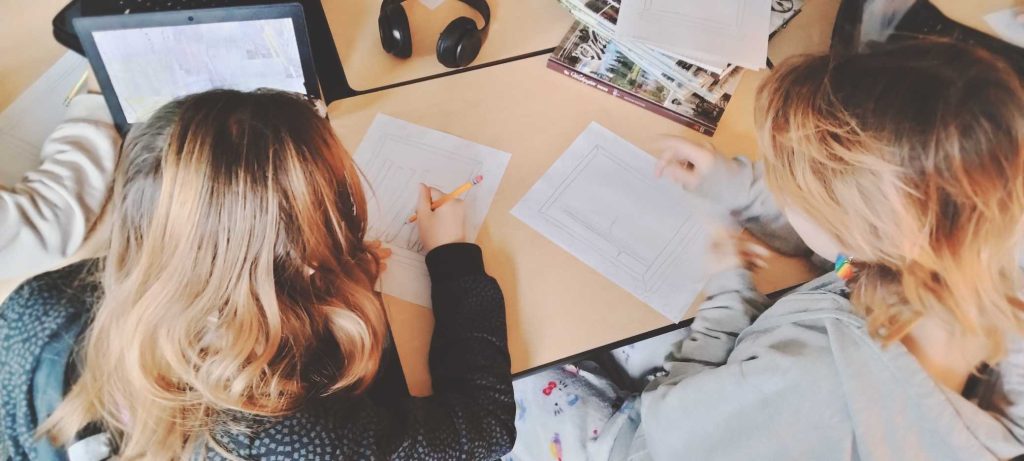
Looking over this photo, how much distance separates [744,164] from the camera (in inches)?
41.0

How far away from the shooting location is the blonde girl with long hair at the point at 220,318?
2.27 feet

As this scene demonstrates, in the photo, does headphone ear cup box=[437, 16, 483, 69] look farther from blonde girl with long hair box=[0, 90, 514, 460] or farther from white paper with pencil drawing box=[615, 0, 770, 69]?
blonde girl with long hair box=[0, 90, 514, 460]

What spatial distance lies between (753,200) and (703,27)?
11.4 inches

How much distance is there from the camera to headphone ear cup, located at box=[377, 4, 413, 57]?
110cm

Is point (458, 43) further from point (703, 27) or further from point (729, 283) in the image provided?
point (729, 283)

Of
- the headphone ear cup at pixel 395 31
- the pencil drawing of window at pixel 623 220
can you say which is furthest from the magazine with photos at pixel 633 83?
the headphone ear cup at pixel 395 31

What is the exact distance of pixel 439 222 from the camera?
938 mm

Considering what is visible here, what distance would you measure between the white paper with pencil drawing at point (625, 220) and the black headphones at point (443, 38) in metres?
0.23

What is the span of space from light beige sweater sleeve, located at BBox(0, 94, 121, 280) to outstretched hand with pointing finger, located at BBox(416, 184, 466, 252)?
1.47 ft

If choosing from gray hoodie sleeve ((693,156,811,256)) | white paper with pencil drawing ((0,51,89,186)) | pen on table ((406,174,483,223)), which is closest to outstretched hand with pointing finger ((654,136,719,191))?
gray hoodie sleeve ((693,156,811,256))

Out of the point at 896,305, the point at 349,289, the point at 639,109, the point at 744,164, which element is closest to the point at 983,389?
the point at 896,305

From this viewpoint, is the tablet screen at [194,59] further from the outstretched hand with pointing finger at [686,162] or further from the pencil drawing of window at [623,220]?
the outstretched hand with pointing finger at [686,162]

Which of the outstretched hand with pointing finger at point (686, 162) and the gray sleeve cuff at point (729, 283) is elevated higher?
the outstretched hand with pointing finger at point (686, 162)

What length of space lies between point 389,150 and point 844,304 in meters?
0.65
